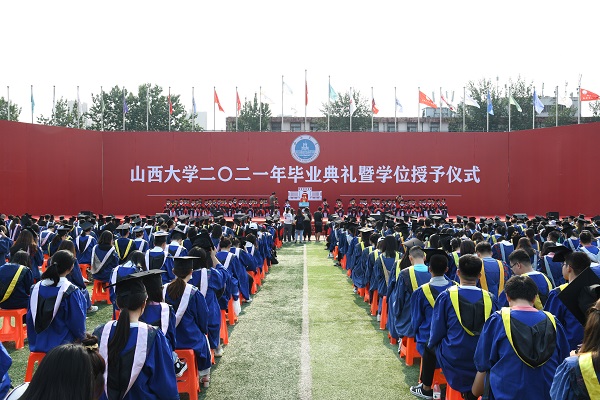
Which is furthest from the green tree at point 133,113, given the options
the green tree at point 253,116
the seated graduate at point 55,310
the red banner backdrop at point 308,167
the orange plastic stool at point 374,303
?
the seated graduate at point 55,310

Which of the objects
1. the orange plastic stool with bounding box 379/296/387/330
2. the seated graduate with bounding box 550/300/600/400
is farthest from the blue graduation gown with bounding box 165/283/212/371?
the orange plastic stool with bounding box 379/296/387/330

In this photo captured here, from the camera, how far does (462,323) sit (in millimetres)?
3607

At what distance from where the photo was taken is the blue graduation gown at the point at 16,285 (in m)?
5.59

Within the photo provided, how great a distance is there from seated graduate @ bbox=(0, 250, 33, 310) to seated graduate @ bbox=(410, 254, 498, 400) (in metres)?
4.40

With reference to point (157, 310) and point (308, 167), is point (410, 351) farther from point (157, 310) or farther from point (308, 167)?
point (308, 167)

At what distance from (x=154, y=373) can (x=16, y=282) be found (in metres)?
3.52

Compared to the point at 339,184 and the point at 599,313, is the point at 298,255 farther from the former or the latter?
the point at 599,313

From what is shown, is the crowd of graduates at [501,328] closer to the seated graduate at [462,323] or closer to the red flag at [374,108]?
the seated graduate at [462,323]

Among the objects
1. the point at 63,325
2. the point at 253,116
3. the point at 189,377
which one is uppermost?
the point at 253,116

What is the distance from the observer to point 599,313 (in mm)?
2236

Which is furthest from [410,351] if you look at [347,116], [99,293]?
[347,116]

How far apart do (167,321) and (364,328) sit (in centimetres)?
392

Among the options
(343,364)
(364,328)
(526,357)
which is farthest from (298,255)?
(526,357)

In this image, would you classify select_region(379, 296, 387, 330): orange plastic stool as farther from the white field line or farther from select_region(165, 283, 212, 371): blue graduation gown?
select_region(165, 283, 212, 371): blue graduation gown
